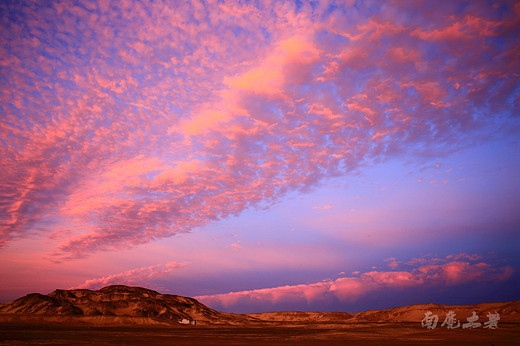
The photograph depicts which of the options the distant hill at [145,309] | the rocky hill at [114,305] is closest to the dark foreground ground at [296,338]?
the distant hill at [145,309]

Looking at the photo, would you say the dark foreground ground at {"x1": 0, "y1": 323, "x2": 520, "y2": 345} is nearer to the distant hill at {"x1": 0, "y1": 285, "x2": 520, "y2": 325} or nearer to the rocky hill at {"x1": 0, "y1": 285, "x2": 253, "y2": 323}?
the distant hill at {"x1": 0, "y1": 285, "x2": 520, "y2": 325}

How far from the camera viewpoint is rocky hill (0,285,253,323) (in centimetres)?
12038

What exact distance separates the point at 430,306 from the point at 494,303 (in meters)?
20.8

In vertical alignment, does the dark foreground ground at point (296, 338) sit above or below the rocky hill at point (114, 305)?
below

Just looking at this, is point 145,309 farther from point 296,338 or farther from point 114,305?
point 296,338

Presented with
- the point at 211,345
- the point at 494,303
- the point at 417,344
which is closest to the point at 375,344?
the point at 417,344

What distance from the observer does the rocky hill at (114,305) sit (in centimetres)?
12038

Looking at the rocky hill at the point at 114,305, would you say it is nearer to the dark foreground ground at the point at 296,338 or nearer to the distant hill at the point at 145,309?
the distant hill at the point at 145,309

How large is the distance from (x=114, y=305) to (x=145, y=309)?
37.0 feet

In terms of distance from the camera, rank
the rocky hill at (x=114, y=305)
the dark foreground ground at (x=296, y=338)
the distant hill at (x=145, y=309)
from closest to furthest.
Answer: the dark foreground ground at (x=296, y=338) < the distant hill at (x=145, y=309) < the rocky hill at (x=114, y=305)

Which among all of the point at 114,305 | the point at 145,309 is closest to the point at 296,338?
the point at 145,309

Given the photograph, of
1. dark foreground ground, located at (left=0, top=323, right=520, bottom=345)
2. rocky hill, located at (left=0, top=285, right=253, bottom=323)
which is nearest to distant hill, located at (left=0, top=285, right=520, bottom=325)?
rocky hill, located at (left=0, top=285, right=253, bottom=323)

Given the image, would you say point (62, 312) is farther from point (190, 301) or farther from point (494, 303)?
point (494, 303)

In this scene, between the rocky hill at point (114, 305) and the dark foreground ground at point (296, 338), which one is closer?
the dark foreground ground at point (296, 338)
